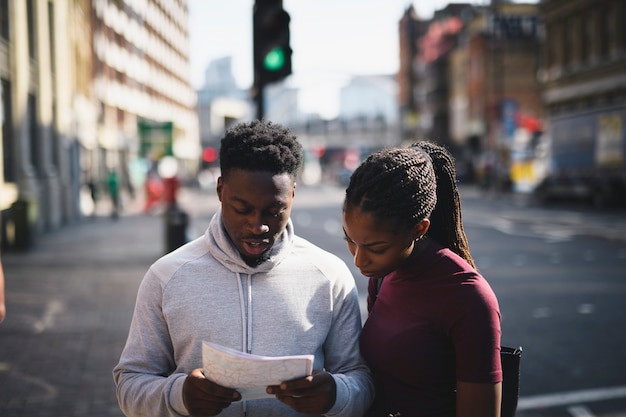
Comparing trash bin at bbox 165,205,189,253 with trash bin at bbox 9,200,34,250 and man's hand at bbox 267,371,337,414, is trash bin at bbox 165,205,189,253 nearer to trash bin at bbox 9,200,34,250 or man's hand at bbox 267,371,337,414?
trash bin at bbox 9,200,34,250

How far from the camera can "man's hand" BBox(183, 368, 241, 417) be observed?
206 centimetres

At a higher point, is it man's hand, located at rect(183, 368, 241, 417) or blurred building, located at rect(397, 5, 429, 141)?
blurred building, located at rect(397, 5, 429, 141)

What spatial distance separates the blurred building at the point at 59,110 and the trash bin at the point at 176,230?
425cm

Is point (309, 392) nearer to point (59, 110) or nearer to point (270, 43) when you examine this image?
point (270, 43)

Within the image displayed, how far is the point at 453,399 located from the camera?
2.22 metres

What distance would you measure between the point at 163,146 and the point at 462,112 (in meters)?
44.9

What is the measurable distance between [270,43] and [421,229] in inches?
226

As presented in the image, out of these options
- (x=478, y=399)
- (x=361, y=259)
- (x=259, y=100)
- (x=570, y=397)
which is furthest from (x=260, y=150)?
(x=259, y=100)

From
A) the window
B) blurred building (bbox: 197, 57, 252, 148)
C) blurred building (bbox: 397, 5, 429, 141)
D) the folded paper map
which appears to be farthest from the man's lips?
blurred building (bbox: 397, 5, 429, 141)

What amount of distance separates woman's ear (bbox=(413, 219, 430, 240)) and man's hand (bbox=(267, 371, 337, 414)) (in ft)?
1.70

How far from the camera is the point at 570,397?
5.76 m

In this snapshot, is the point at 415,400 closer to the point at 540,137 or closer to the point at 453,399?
the point at 453,399

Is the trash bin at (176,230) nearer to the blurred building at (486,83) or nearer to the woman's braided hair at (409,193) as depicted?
the woman's braided hair at (409,193)

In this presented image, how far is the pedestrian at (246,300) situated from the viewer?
229cm
